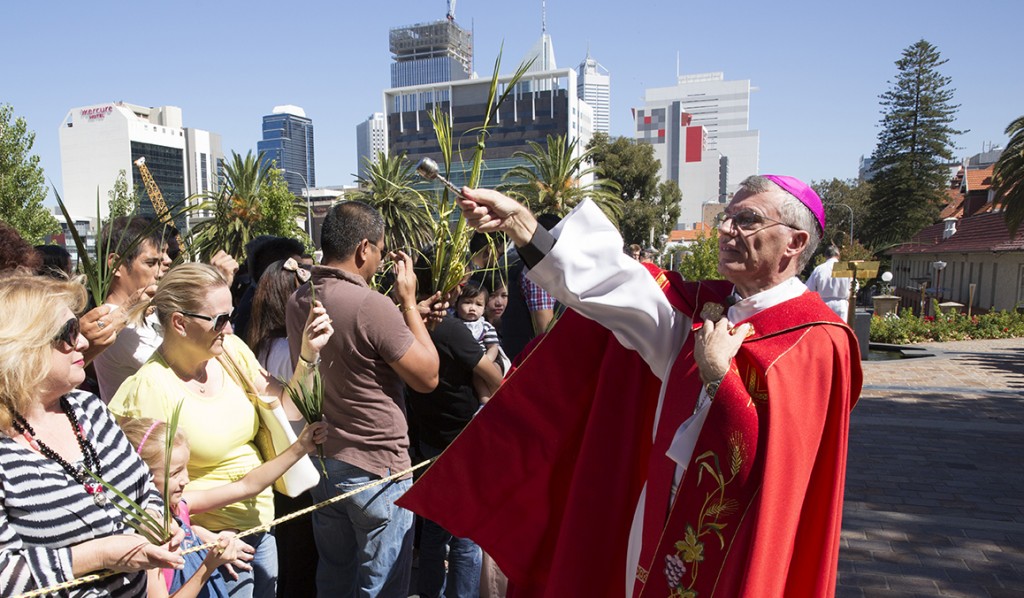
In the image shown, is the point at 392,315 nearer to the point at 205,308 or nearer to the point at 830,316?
the point at 205,308

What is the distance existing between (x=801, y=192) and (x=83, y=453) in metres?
2.34

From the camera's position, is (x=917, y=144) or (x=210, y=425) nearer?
(x=210, y=425)

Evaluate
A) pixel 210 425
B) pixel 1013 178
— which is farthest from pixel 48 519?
pixel 1013 178

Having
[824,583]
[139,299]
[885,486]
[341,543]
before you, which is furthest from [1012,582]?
[139,299]

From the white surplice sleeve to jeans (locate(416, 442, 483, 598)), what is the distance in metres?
2.00

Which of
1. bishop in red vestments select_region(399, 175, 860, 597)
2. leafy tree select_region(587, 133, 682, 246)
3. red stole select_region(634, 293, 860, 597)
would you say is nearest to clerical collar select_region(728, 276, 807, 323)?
bishop in red vestments select_region(399, 175, 860, 597)

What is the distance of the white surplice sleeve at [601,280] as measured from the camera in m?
2.06

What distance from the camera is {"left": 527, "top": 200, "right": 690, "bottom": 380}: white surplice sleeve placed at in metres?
2.06

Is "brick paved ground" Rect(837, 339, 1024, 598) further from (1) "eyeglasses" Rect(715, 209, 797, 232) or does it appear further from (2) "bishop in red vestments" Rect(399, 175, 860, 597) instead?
(1) "eyeglasses" Rect(715, 209, 797, 232)

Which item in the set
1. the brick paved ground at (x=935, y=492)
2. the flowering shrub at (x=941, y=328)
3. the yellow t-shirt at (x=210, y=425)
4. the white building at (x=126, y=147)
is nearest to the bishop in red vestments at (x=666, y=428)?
the yellow t-shirt at (x=210, y=425)

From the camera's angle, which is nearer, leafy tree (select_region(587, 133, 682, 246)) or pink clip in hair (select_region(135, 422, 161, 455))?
pink clip in hair (select_region(135, 422, 161, 455))

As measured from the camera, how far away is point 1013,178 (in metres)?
20.9

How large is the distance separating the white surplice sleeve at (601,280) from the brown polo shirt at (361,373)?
1207 millimetres

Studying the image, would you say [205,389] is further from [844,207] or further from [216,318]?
[844,207]
